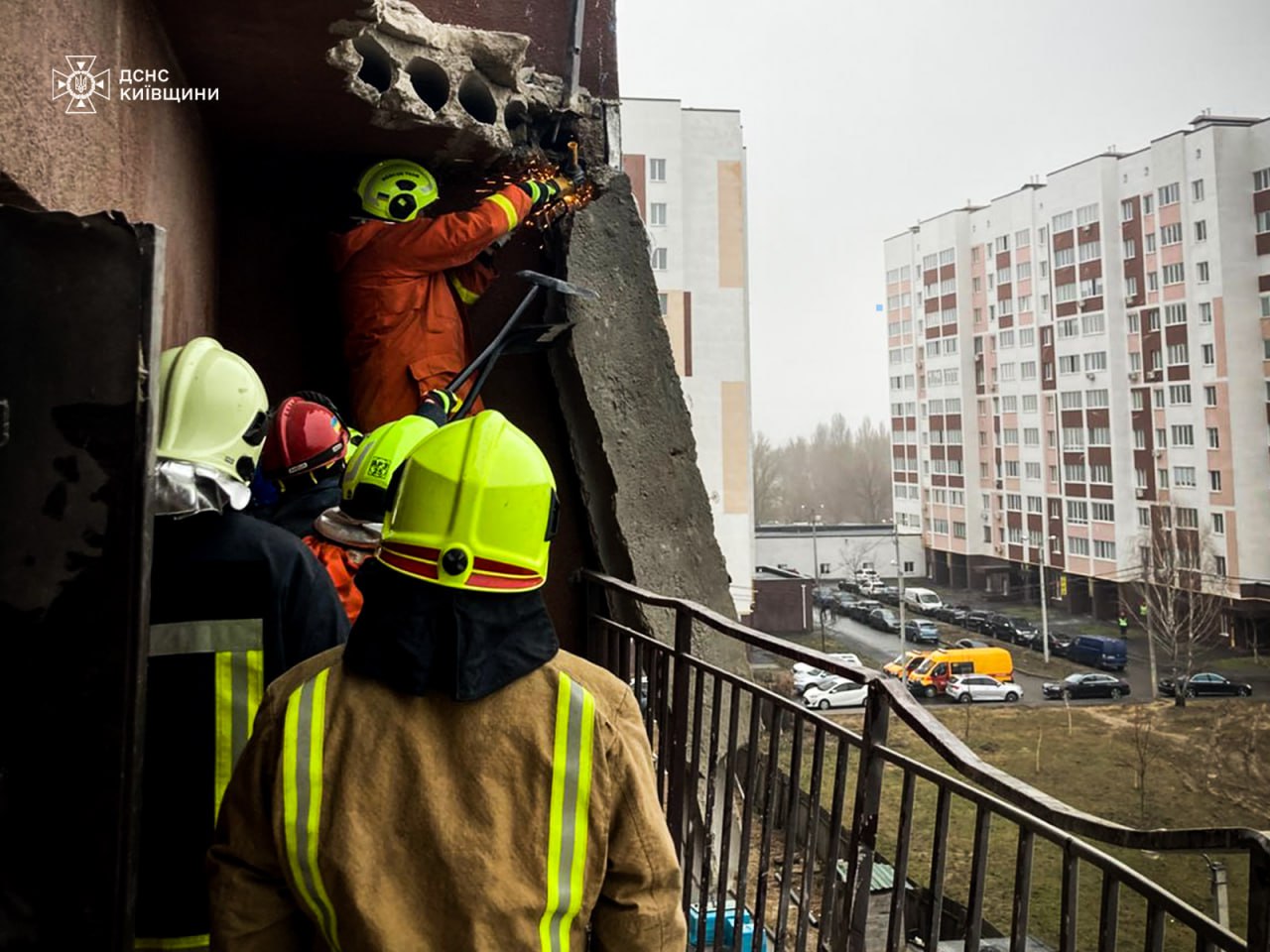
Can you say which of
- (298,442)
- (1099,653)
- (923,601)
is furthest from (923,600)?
(298,442)

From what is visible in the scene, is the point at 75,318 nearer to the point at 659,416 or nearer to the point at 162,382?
the point at 162,382

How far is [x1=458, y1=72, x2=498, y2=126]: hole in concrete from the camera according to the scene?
4.55 meters

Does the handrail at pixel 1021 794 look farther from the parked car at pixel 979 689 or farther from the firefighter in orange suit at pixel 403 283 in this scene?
the parked car at pixel 979 689

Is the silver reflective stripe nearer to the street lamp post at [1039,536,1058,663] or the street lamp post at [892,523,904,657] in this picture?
the street lamp post at [892,523,904,657]

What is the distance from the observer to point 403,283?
4.45 metres

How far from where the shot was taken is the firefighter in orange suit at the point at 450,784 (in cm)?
136

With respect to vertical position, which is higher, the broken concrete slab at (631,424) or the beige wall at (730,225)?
the beige wall at (730,225)

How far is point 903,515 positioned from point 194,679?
1031 inches

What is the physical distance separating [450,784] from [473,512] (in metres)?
0.40

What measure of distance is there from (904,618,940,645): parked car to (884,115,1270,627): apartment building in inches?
177

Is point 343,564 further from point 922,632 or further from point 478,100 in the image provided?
point 922,632

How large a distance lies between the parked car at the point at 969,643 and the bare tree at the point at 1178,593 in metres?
2.79

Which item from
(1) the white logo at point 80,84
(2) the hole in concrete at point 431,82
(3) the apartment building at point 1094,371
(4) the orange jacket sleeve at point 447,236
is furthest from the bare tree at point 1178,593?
(1) the white logo at point 80,84

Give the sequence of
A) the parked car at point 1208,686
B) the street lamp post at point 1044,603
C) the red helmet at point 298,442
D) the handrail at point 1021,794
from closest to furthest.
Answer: the handrail at point 1021,794, the red helmet at point 298,442, the parked car at point 1208,686, the street lamp post at point 1044,603
